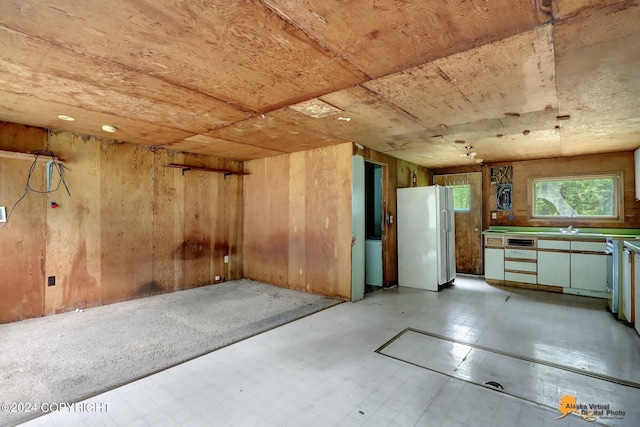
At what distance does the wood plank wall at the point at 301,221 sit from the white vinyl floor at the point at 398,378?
1151mm

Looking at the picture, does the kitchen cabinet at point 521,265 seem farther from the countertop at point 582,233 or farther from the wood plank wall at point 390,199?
the wood plank wall at point 390,199

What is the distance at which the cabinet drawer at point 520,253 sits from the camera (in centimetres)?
486

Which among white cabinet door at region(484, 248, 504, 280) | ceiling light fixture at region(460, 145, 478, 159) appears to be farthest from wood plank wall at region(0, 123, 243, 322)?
white cabinet door at region(484, 248, 504, 280)

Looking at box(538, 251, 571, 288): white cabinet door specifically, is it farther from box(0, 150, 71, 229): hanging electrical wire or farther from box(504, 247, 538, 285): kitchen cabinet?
box(0, 150, 71, 229): hanging electrical wire

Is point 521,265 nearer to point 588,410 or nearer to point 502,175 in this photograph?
point 502,175

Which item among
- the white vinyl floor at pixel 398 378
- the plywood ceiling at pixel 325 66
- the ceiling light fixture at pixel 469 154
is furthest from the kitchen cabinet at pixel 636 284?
the ceiling light fixture at pixel 469 154

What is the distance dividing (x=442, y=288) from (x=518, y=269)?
133 centimetres

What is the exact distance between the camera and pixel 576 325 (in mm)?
3291

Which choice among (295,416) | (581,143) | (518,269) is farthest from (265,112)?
(518,269)

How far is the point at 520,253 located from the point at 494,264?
440mm

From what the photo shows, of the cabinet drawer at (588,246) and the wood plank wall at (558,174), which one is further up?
the wood plank wall at (558,174)

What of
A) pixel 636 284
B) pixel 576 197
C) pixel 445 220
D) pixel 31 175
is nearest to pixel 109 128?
pixel 31 175

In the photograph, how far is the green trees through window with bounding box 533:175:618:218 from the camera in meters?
4.85

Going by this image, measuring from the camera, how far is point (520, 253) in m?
4.97
